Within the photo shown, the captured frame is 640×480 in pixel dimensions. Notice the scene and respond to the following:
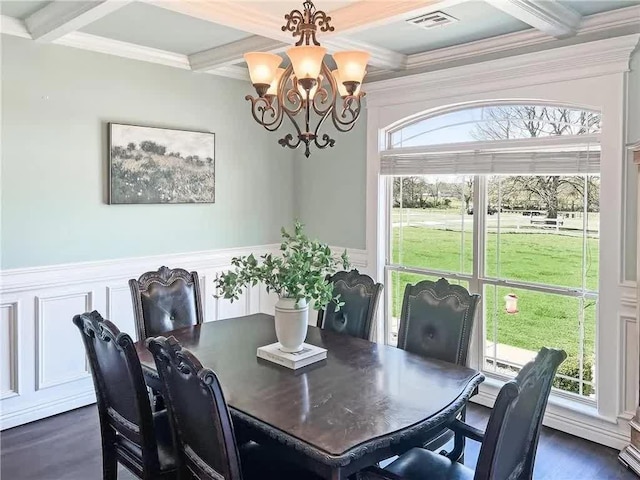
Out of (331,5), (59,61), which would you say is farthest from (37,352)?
(331,5)

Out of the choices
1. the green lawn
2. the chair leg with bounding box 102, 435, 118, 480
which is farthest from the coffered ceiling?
the chair leg with bounding box 102, 435, 118, 480

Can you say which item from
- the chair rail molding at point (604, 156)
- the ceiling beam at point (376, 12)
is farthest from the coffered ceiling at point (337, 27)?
the chair rail molding at point (604, 156)

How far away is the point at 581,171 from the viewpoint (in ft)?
11.3

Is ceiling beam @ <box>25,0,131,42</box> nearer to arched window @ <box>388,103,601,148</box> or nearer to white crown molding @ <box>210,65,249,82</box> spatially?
white crown molding @ <box>210,65,249,82</box>

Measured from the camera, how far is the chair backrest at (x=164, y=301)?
10.7 ft

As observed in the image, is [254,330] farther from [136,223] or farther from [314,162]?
[314,162]

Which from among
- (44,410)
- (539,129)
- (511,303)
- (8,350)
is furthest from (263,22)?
(44,410)

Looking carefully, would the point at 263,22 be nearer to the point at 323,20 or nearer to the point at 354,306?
the point at 323,20

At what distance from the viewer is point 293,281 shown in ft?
8.28

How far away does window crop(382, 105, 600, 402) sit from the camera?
360cm

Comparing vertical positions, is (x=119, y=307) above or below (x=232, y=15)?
below

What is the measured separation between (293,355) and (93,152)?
7.68ft

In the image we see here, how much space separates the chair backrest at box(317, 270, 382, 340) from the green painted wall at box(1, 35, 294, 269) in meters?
1.66

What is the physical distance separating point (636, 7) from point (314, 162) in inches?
111
